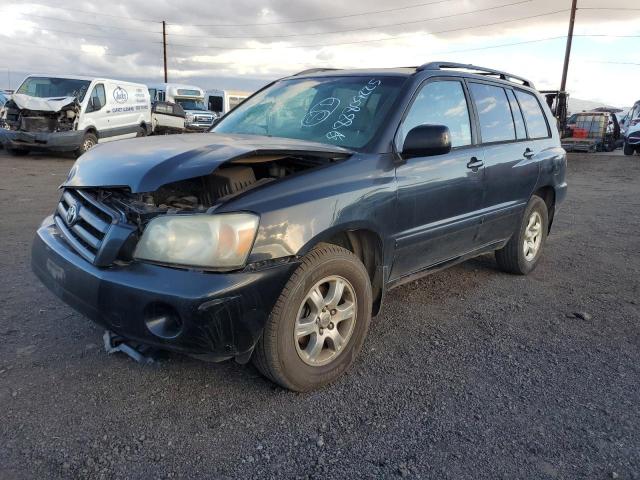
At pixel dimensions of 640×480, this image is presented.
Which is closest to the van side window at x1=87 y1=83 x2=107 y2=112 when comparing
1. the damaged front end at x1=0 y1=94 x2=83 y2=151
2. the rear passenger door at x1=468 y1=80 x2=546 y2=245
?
the damaged front end at x1=0 y1=94 x2=83 y2=151

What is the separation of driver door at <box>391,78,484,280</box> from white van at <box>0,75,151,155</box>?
11605mm

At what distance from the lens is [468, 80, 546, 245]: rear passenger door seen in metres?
4.20

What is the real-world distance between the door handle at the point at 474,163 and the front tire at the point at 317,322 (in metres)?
1.40

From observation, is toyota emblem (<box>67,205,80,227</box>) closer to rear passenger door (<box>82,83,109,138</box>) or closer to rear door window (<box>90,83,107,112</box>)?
rear passenger door (<box>82,83,109,138</box>)

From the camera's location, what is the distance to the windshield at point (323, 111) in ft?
11.2

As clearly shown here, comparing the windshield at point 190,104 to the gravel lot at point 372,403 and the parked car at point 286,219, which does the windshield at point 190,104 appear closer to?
the gravel lot at point 372,403

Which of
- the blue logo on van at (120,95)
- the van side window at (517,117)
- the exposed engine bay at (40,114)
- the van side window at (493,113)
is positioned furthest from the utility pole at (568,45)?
the van side window at (493,113)

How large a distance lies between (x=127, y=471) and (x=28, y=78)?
1497cm

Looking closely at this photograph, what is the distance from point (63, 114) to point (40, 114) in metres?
0.54

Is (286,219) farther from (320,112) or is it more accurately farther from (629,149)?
(629,149)

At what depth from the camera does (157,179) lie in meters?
2.50

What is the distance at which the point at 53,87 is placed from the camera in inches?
558

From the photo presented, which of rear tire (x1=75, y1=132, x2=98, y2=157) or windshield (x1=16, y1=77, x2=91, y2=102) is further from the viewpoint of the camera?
windshield (x1=16, y1=77, x2=91, y2=102)

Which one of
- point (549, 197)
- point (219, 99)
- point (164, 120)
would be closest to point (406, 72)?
point (549, 197)
